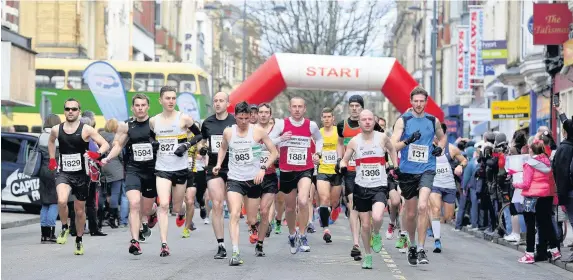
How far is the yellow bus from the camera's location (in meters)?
40.3

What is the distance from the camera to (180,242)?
17.4m

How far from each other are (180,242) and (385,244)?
309 cm

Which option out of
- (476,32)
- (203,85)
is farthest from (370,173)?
(476,32)

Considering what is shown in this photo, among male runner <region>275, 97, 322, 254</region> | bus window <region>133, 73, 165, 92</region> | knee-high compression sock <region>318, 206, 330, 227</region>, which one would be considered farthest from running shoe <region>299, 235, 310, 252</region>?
bus window <region>133, 73, 165, 92</region>

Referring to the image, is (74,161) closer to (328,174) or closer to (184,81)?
(328,174)

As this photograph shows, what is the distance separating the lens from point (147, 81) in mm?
40594

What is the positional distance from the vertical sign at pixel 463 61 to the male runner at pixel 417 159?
3844cm

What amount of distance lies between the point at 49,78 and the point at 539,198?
89.6ft

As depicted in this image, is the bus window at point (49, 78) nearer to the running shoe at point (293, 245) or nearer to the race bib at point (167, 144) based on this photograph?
the running shoe at point (293, 245)

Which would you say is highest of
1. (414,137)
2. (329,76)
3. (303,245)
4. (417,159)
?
(329,76)

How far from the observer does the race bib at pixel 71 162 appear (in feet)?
49.0

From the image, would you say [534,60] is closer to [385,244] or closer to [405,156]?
[385,244]

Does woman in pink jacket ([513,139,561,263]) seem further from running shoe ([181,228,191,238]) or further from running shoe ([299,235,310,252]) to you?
running shoe ([181,228,191,238])

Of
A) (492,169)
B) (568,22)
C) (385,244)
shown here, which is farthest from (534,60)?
(385,244)
